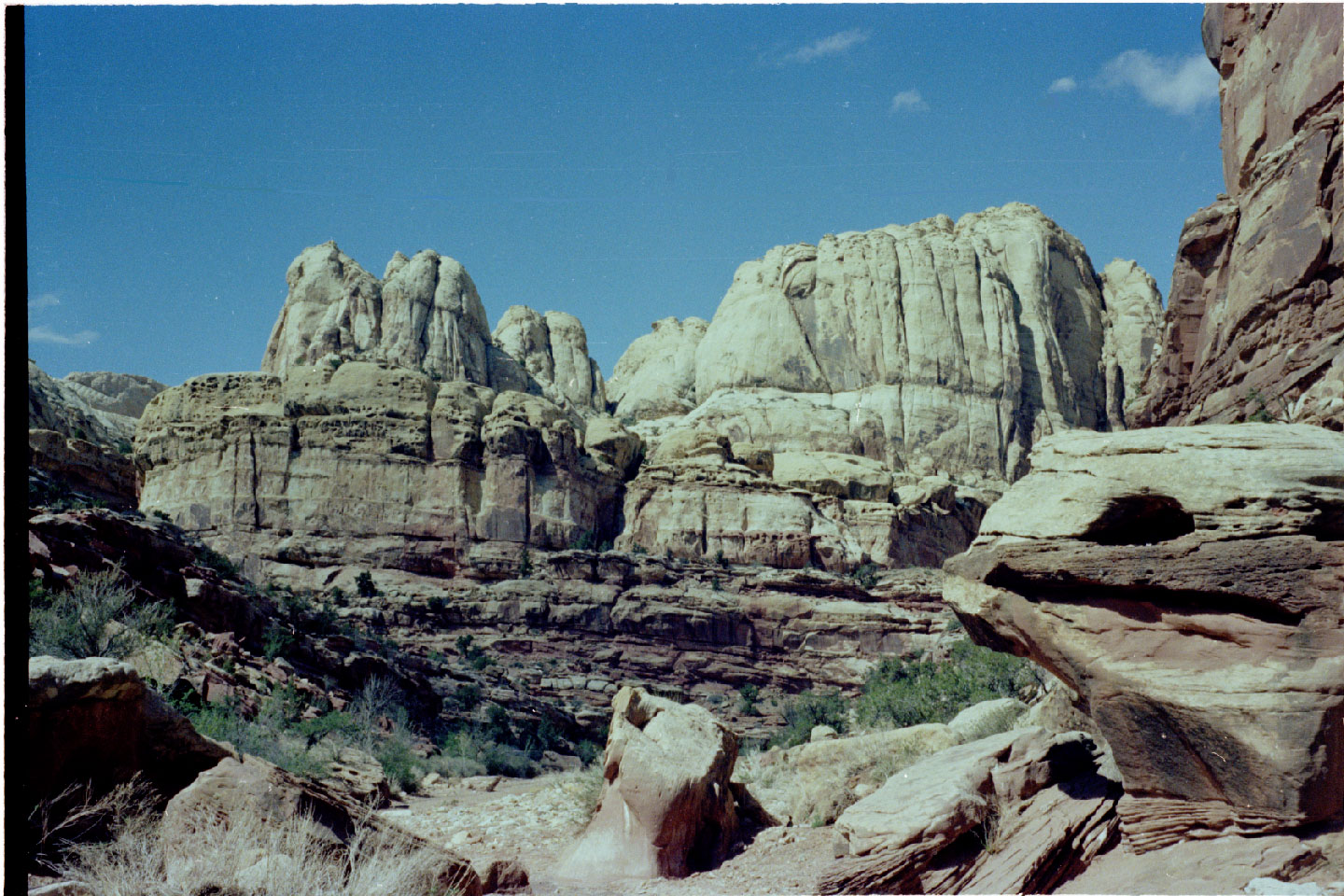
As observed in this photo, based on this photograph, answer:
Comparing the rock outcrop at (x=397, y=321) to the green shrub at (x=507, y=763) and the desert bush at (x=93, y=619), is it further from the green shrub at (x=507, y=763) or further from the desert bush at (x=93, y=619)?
the desert bush at (x=93, y=619)

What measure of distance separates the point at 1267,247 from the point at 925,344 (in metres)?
68.0

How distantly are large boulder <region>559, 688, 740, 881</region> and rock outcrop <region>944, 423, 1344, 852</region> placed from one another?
5.69 meters

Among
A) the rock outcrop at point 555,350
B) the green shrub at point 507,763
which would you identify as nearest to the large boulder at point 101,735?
the green shrub at point 507,763

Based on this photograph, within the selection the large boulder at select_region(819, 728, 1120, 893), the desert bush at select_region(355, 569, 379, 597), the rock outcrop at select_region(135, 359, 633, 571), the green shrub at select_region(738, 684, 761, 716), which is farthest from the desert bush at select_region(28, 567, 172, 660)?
the rock outcrop at select_region(135, 359, 633, 571)

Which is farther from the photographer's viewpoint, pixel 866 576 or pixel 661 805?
pixel 866 576

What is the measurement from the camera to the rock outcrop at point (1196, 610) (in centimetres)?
986

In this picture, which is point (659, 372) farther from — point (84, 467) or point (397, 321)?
point (84, 467)

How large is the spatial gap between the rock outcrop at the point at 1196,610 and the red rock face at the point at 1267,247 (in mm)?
7373

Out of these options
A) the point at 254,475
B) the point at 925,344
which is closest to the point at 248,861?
the point at 254,475

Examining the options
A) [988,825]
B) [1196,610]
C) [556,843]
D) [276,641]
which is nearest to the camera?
[1196,610]

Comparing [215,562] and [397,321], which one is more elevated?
[397,321]

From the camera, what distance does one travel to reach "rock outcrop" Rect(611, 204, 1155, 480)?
8538 cm

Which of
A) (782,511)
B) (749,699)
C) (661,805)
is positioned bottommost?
(749,699)

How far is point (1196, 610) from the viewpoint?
35.3ft
